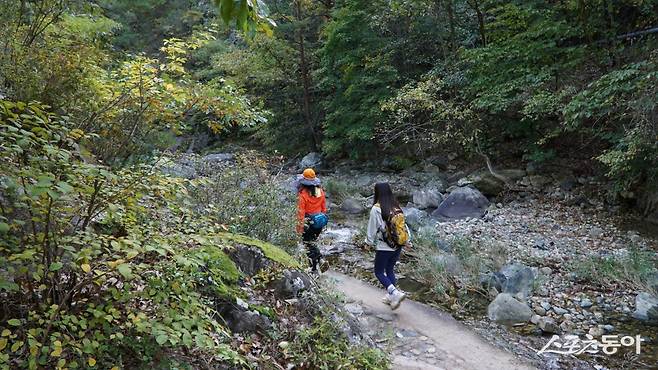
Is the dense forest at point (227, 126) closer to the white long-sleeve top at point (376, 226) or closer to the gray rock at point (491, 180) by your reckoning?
the gray rock at point (491, 180)

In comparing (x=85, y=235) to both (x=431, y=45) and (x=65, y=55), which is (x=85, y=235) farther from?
(x=431, y=45)

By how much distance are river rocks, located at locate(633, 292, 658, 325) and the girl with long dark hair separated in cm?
287

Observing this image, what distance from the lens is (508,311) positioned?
18.6ft

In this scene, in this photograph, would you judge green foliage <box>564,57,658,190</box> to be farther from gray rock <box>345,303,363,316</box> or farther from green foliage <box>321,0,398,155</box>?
green foliage <box>321,0,398,155</box>

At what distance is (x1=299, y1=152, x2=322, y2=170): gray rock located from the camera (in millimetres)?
17672

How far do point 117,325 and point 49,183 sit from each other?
3.36 feet

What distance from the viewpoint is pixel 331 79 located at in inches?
632

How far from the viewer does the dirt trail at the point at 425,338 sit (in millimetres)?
4527

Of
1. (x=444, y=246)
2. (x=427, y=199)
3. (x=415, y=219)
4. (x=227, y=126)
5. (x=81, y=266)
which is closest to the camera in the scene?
(x=81, y=266)

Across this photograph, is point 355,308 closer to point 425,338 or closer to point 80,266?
point 425,338

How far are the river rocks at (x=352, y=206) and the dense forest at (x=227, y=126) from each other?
8.67ft

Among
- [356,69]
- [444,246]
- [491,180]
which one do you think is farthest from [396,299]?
[356,69]

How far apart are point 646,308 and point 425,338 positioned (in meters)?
2.82

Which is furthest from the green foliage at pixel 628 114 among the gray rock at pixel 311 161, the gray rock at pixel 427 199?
the gray rock at pixel 311 161
